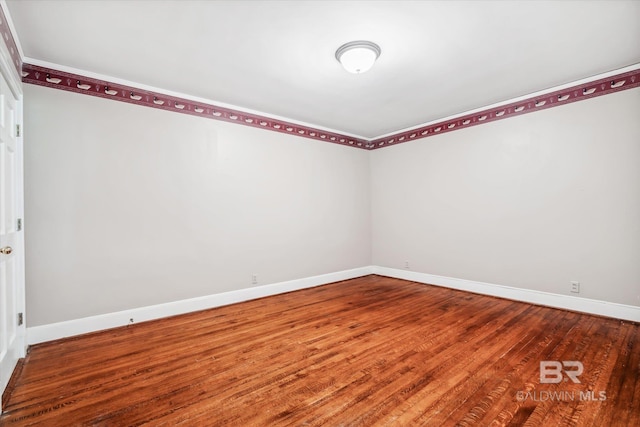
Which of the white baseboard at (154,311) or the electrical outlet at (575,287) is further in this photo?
the electrical outlet at (575,287)

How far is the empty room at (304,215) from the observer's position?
2.01m

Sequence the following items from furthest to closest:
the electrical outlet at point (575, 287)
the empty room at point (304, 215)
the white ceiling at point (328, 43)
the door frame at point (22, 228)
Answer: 1. the electrical outlet at point (575, 287)
2. the door frame at point (22, 228)
3. the white ceiling at point (328, 43)
4. the empty room at point (304, 215)

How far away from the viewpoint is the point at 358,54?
8.61 feet

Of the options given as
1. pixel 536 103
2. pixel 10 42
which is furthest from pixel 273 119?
pixel 536 103

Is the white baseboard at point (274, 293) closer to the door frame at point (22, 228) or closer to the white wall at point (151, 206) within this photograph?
the white wall at point (151, 206)

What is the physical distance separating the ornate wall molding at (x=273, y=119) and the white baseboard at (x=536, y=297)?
94.2 inches

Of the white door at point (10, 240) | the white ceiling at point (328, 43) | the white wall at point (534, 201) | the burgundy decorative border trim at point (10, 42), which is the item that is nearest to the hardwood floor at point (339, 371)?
the white door at point (10, 240)

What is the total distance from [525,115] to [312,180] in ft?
10.5

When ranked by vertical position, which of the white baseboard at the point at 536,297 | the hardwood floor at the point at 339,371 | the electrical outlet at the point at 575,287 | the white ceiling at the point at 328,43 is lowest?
the hardwood floor at the point at 339,371

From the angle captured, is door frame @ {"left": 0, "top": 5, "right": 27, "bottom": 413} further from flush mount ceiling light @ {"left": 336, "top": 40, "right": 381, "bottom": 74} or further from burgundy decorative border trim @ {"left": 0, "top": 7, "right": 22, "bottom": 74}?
flush mount ceiling light @ {"left": 336, "top": 40, "right": 381, "bottom": 74}

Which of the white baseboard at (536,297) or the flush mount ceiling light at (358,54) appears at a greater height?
the flush mount ceiling light at (358,54)

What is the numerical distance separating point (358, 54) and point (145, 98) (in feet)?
8.27

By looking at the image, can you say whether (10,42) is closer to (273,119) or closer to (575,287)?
(273,119)

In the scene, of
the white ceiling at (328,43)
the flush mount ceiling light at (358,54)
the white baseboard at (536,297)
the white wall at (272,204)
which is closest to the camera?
the white ceiling at (328,43)
